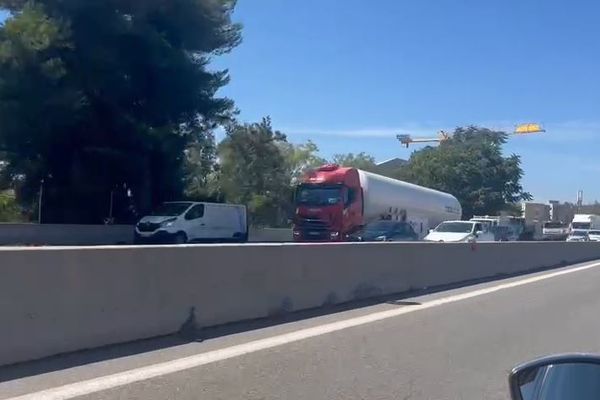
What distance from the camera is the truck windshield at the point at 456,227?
131 feet

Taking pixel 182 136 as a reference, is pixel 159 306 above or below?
below

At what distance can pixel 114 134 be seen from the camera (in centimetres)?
4150

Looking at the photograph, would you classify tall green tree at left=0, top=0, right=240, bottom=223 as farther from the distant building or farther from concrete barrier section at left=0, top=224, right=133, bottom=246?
the distant building

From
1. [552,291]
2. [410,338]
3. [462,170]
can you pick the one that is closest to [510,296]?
[552,291]

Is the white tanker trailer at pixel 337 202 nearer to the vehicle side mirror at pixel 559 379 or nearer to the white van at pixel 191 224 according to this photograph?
the white van at pixel 191 224

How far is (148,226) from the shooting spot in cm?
3528

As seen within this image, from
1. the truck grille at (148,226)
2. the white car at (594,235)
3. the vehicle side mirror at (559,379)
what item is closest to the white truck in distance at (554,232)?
the white car at (594,235)

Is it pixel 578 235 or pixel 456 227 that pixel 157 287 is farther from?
pixel 578 235

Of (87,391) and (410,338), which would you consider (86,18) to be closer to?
(410,338)

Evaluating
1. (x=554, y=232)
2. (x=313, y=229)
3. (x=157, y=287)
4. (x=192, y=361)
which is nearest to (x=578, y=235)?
(x=554, y=232)

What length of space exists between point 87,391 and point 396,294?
10861mm

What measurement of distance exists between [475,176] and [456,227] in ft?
162

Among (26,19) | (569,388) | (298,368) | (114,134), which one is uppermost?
(26,19)

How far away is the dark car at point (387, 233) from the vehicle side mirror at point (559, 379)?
31.2 meters
